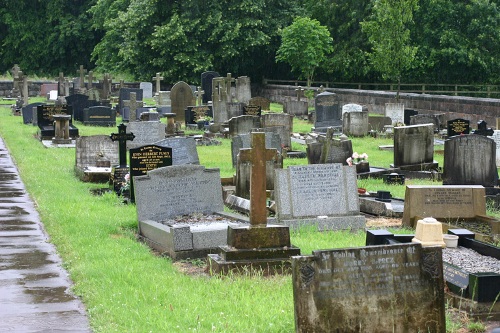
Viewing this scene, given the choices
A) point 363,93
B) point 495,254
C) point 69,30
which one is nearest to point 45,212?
point 495,254

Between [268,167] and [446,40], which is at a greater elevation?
[446,40]

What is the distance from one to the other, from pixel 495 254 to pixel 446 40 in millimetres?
42526

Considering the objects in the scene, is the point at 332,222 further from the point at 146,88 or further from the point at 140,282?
the point at 146,88

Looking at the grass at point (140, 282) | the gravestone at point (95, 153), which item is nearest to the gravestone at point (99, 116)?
the gravestone at point (95, 153)

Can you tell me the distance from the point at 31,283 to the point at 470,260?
4.54 meters

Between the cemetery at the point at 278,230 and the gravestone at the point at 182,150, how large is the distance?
4 cm

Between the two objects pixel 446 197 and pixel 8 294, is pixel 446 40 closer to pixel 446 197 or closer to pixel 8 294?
pixel 446 197

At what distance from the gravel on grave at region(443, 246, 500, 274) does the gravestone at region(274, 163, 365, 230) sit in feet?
10.9

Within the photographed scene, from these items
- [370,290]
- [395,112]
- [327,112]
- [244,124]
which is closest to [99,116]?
[327,112]

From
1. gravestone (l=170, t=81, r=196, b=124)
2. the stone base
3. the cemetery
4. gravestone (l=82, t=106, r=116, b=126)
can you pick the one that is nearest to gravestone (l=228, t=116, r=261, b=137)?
the cemetery

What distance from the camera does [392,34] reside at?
38.9 m

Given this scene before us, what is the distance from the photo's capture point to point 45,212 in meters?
14.7

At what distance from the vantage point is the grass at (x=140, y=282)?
→ 27.3 feet

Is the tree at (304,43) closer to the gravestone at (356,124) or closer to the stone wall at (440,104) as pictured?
the stone wall at (440,104)
